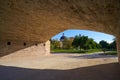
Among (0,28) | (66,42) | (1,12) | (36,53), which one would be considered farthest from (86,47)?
(1,12)

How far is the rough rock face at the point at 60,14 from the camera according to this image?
19.4ft

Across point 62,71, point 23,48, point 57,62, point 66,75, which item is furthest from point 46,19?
point 23,48

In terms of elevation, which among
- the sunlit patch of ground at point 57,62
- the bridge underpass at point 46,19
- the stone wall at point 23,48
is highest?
the bridge underpass at point 46,19

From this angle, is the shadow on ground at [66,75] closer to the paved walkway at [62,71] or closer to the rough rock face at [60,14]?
the paved walkway at [62,71]

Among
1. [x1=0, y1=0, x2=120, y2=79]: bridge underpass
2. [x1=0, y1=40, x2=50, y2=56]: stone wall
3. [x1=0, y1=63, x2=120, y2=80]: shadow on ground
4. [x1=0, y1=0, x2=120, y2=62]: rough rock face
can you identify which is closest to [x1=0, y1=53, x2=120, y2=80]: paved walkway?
[x1=0, y1=63, x2=120, y2=80]: shadow on ground

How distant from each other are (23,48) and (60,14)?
32.7 ft

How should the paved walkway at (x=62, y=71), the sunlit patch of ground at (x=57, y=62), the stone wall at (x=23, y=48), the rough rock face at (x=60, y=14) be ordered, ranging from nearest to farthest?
the paved walkway at (x=62, y=71) < the rough rock face at (x=60, y=14) < the sunlit patch of ground at (x=57, y=62) < the stone wall at (x=23, y=48)

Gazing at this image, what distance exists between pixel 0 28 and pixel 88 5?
30.7ft

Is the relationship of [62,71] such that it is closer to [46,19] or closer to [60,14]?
[60,14]

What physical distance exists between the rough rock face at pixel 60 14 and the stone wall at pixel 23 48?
28.6 inches

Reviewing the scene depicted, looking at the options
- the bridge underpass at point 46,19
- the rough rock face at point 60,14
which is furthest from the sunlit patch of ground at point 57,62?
the rough rock face at point 60,14

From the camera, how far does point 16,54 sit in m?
16.6

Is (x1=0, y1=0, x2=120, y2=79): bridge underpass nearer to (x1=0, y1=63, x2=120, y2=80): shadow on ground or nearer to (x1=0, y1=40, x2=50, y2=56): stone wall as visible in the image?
(x1=0, y1=40, x2=50, y2=56): stone wall

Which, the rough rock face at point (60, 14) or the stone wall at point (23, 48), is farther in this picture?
the stone wall at point (23, 48)
